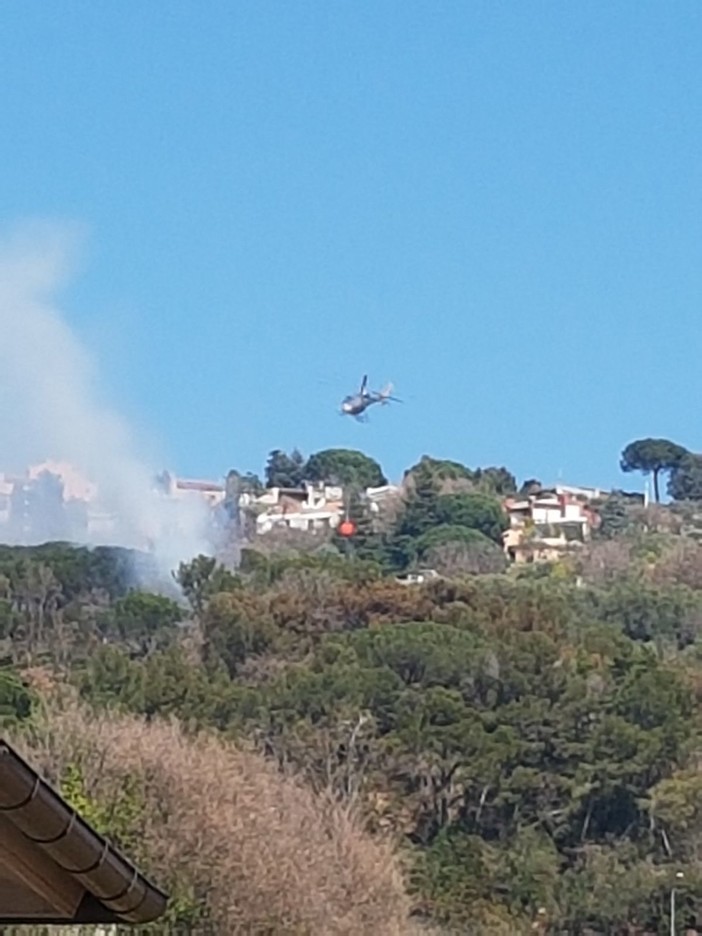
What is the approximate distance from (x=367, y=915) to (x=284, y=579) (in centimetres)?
2874

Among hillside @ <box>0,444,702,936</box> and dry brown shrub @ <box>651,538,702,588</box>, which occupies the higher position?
dry brown shrub @ <box>651,538,702,588</box>

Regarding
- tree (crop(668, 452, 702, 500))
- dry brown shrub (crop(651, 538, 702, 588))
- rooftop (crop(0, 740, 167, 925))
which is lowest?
rooftop (crop(0, 740, 167, 925))

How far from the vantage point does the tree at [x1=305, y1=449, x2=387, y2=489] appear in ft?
410

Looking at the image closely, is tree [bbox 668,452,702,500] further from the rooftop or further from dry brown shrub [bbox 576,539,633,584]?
the rooftop

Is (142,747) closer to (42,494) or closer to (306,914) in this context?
(306,914)

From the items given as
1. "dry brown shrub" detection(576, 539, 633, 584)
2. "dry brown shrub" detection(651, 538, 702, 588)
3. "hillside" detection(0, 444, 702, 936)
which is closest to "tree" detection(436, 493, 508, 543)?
"dry brown shrub" detection(576, 539, 633, 584)

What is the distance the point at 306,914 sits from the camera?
2652cm

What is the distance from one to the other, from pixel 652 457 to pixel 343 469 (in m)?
17.9

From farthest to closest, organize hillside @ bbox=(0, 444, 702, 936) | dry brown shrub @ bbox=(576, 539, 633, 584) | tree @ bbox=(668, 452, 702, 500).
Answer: tree @ bbox=(668, 452, 702, 500) → dry brown shrub @ bbox=(576, 539, 633, 584) → hillside @ bbox=(0, 444, 702, 936)

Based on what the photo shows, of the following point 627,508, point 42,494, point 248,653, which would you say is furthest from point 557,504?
point 248,653

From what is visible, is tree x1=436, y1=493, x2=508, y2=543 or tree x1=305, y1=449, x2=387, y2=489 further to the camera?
tree x1=305, y1=449, x2=387, y2=489

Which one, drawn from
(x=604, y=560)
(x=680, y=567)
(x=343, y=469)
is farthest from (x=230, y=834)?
(x=343, y=469)

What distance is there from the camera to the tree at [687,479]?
124562 millimetres

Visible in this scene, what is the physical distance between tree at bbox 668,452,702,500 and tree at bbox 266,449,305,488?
21.3 metres
